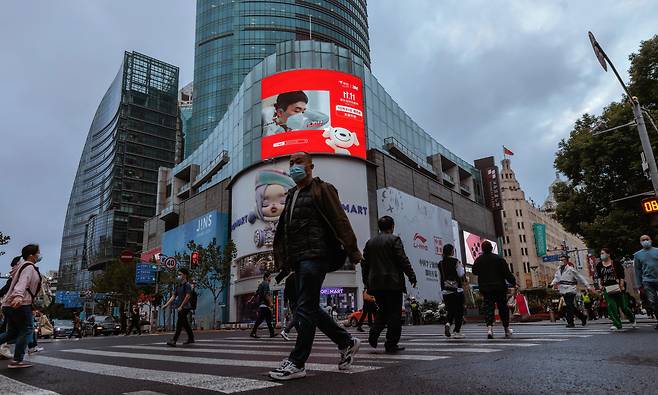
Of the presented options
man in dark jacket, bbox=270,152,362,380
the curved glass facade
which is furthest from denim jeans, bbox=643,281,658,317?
the curved glass facade

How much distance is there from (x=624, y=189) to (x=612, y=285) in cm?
1327

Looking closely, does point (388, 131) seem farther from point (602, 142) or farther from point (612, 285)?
point (612, 285)

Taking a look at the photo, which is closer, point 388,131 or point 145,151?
point 388,131

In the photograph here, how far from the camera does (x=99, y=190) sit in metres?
112

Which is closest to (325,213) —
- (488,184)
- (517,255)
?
(488,184)

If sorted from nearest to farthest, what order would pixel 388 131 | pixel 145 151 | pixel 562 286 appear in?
pixel 562 286, pixel 388 131, pixel 145 151

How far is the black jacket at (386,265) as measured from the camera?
597 cm

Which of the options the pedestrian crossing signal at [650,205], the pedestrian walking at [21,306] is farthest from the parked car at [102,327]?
the pedestrian crossing signal at [650,205]

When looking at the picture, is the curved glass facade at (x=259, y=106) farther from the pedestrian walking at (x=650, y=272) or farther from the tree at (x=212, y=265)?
the pedestrian walking at (x=650, y=272)

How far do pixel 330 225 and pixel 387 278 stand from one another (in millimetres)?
2367

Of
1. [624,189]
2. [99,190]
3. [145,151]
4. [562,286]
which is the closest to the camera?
[562,286]

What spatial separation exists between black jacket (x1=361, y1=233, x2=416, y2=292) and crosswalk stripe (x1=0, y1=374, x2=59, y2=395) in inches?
145

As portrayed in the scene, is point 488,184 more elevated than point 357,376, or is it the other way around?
point 488,184

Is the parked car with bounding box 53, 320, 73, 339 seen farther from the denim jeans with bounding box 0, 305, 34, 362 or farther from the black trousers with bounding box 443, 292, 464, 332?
the black trousers with bounding box 443, 292, 464, 332
